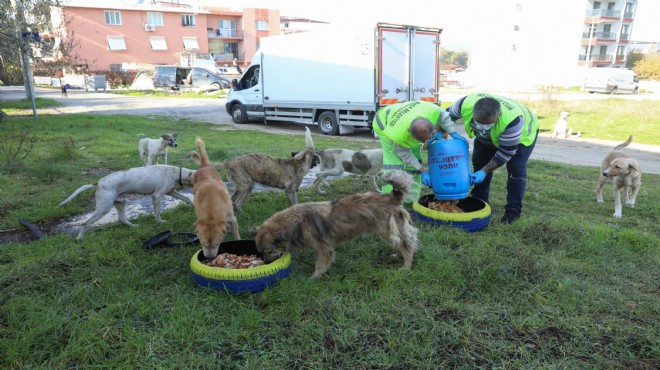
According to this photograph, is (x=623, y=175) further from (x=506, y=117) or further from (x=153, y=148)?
(x=153, y=148)

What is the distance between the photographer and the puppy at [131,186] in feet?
16.9

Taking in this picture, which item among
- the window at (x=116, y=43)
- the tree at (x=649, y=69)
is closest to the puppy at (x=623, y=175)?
the tree at (x=649, y=69)

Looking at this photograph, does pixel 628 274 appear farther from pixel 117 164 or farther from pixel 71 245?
pixel 117 164

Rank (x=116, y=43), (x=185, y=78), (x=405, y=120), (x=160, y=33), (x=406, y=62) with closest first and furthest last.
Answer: (x=405, y=120)
(x=406, y=62)
(x=185, y=78)
(x=116, y=43)
(x=160, y=33)

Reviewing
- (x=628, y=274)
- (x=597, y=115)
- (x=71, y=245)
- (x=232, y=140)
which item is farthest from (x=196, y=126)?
(x=597, y=115)

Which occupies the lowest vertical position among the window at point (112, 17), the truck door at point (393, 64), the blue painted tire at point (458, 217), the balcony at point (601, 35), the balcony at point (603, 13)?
the blue painted tire at point (458, 217)

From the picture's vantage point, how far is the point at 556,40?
5778 centimetres

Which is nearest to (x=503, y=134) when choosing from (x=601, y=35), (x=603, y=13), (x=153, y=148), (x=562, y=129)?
(x=153, y=148)

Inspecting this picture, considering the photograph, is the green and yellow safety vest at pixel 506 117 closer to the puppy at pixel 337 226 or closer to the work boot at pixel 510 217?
the work boot at pixel 510 217

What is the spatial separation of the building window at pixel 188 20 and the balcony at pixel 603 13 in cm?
5494

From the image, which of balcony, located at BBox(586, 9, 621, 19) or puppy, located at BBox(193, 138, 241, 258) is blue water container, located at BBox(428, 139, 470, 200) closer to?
puppy, located at BBox(193, 138, 241, 258)

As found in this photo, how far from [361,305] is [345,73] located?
38.2 feet

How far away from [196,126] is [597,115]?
19590 mm

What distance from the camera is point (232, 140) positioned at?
13.1m
